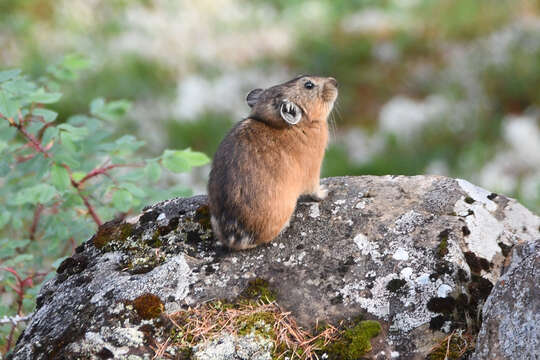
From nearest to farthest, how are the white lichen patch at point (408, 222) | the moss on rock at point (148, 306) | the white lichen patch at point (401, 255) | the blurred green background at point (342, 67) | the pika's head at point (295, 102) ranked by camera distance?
the moss on rock at point (148, 306) → the white lichen patch at point (401, 255) → the white lichen patch at point (408, 222) → the pika's head at point (295, 102) → the blurred green background at point (342, 67)

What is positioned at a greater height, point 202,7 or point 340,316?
point 202,7

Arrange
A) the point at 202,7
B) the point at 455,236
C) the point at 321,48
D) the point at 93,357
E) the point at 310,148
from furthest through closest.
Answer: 1. the point at 202,7
2. the point at 321,48
3. the point at 310,148
4. the point at 455,236
5. the point at 93,357

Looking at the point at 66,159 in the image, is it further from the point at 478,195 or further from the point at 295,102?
the point at 478,195

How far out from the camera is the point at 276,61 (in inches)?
473

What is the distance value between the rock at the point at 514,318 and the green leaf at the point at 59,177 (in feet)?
8.93

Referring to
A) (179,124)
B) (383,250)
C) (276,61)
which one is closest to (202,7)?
(276,61)

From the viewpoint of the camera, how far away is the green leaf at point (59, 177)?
13.3ft

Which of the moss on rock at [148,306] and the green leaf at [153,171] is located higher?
the green leaf at [153,171]

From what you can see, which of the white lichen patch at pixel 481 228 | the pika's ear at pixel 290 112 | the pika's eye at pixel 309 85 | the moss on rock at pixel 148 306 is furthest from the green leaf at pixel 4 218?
the white lichen patch at pixel 481 228

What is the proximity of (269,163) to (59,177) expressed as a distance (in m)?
1.41

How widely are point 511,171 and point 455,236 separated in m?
5.75

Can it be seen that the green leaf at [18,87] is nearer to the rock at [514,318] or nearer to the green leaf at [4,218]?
the green leaf at [4,218]

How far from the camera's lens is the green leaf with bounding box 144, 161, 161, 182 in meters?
4.18

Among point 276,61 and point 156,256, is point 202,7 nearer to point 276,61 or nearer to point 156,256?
point 276,61
